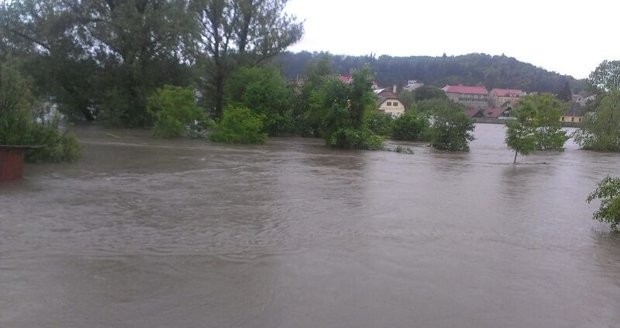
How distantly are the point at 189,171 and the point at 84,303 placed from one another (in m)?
10.1

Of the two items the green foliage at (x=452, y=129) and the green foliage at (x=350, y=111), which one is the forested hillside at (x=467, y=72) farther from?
the green foliage at (x=350, y=111)

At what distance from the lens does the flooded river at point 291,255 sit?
4930 millimetres

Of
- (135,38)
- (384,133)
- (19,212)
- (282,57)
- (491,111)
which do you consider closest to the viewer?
(19,212)

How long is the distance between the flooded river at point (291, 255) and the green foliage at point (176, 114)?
611 inches

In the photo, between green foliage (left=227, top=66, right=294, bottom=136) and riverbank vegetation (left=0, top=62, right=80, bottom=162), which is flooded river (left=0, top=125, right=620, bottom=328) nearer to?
riverbank vegetation (left=0, top=62, right=80, bottom=162)

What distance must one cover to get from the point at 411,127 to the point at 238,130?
14579 millimetres

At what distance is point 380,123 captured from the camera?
34.2 metres

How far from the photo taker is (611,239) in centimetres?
847

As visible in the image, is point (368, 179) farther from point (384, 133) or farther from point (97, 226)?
point (384, 133)

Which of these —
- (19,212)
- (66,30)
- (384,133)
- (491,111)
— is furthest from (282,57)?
(491,111)

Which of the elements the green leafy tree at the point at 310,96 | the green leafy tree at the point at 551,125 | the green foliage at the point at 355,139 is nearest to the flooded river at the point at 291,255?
the green foliage at the point at 355,139

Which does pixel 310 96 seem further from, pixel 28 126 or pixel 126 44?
pixel 28 126

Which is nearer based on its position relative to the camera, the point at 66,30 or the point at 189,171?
the point at 189,171

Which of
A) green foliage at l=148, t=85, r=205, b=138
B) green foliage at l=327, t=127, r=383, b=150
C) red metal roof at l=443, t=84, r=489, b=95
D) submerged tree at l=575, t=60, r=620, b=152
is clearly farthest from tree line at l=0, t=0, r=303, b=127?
red metal roof at l=443, t=84, r=489, b=95
